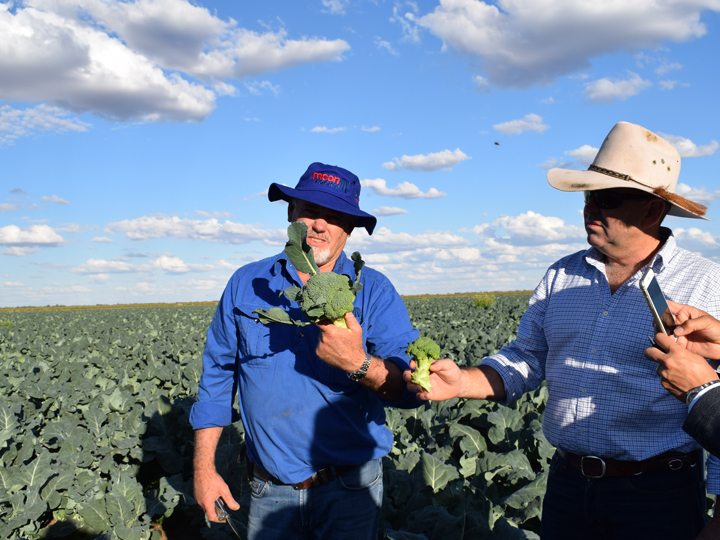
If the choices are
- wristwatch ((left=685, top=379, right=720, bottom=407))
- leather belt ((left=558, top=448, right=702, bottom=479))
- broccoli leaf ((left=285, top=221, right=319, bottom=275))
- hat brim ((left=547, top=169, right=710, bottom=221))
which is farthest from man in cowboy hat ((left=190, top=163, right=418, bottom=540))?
wristwatch ((left=685, top=379, right=720, bottom=407))

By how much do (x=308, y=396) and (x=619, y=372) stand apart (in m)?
1.44

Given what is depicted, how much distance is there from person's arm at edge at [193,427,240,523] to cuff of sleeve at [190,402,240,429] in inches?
1.6

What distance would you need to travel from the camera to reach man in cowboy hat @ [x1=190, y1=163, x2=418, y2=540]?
2.37m

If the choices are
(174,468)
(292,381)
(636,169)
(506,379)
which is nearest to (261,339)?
(292,381)

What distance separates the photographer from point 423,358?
2.19 m

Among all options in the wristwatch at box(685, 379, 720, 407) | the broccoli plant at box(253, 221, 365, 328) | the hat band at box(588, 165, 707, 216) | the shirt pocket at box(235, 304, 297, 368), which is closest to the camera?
the wristwatch at box(685, 379, 720, 407)

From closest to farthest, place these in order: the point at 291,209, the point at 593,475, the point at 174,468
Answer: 1. the point at 593,475
2. the point at 291,209
3. the point at 174,468

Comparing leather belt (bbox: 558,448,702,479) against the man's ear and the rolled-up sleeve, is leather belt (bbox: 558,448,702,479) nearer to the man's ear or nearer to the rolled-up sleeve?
the rolled-up sleeve

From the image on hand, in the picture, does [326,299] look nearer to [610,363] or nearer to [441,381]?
[441,381]

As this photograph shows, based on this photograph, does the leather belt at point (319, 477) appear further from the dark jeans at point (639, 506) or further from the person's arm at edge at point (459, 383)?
the dark jeans at point (639, 506)

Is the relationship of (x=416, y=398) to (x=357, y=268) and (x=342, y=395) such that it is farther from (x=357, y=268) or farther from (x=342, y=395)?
(x=357, y=268)

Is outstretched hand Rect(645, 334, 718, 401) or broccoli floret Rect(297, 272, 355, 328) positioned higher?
broccoli floret Rect(297, 272, 355, 328)

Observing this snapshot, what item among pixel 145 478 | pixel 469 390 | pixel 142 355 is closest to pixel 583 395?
pixel 469 390

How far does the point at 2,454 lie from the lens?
5203 millimetres
